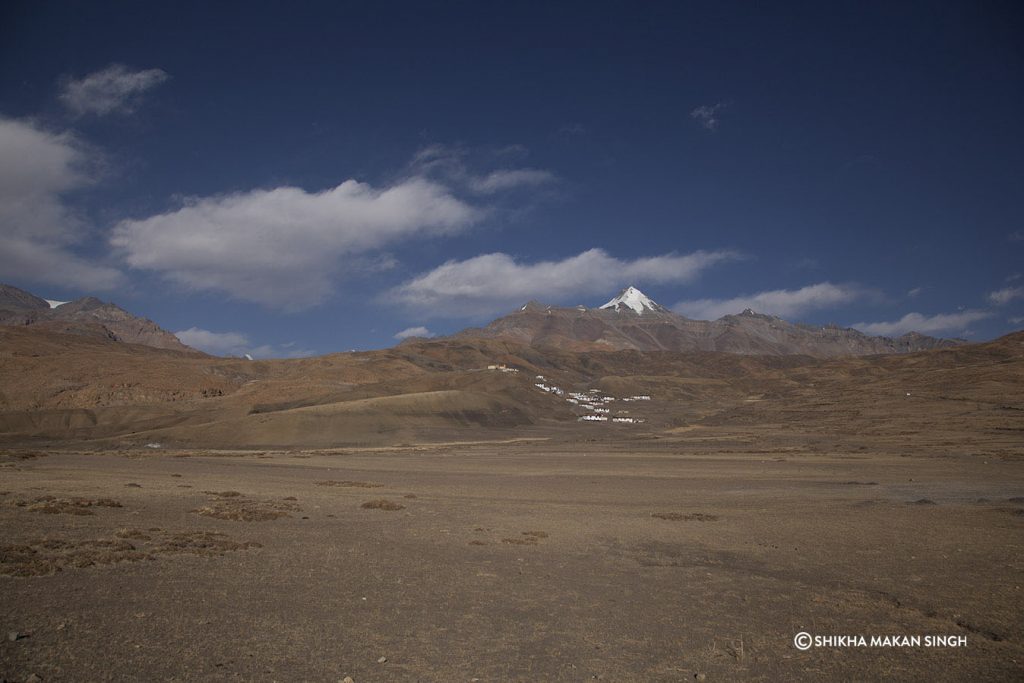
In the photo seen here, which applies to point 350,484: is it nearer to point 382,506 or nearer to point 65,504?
point 382,506

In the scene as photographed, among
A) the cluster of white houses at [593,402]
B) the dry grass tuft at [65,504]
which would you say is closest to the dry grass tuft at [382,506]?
the dry grass tuft at [65,504]

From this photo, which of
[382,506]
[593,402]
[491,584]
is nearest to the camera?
[491,584]

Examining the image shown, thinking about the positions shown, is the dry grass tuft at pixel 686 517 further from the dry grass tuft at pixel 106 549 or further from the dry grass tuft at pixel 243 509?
the dry grass tuft at pixel 106 549

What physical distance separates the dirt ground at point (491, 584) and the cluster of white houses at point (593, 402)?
95.6 metres

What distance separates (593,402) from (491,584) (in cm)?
14734

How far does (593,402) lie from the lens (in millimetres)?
160625

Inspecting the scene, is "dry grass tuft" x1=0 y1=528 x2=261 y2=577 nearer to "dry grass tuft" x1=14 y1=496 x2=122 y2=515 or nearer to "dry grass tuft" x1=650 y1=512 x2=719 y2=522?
"dry grass tuft" x1=14 y1=496 x2=122 y2=515

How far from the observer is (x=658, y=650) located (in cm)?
1094

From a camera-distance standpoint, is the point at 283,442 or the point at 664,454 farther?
the point at 283,442

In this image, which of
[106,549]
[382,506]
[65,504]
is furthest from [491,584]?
[65,504]

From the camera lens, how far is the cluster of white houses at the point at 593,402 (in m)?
128

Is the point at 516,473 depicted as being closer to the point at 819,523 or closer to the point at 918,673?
the point at 819,523

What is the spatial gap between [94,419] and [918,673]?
116 m

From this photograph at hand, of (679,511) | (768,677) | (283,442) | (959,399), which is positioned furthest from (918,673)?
(959,399)
